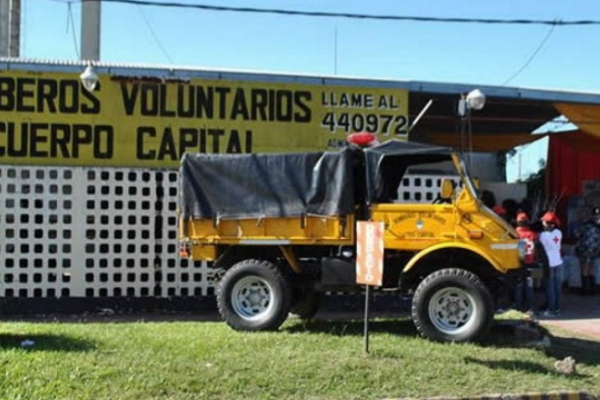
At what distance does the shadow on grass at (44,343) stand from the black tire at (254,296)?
75.7 inches

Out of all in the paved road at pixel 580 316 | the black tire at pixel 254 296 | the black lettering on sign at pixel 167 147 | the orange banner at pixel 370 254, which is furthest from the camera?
the black lettering on sign at pixel 167 147

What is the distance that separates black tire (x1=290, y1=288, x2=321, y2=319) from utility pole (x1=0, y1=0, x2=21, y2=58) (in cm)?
1536

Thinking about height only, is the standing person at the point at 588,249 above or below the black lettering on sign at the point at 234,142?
below

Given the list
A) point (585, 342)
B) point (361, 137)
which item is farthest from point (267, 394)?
point (585, 342)

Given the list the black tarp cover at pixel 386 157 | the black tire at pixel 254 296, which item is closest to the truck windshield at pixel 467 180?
the black tarp cover at pixel 386 157

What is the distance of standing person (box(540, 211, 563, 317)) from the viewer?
1327cm

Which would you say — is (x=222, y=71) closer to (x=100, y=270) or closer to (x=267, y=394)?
(x=100, y=270)

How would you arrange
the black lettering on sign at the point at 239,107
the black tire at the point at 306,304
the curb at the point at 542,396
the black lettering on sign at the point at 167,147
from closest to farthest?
the curb at the point at 542,396 < the black tire at the point at 306,304 < the black lettering on sign at the point at 167,147 < the black lettering on sign at the point at 239,107

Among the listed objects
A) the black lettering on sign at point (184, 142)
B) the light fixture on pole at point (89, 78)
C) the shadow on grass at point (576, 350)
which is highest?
the light fixture on pole at point (89, 78)

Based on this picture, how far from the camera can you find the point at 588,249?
1633 centimetres

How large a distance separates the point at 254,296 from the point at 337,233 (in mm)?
1405

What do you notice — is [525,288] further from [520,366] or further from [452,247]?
[520,366]

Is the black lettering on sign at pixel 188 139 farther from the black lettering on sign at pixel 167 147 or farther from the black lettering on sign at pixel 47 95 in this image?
the black lettering on sign at pixel 47 95

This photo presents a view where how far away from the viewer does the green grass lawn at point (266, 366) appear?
7426 mm
